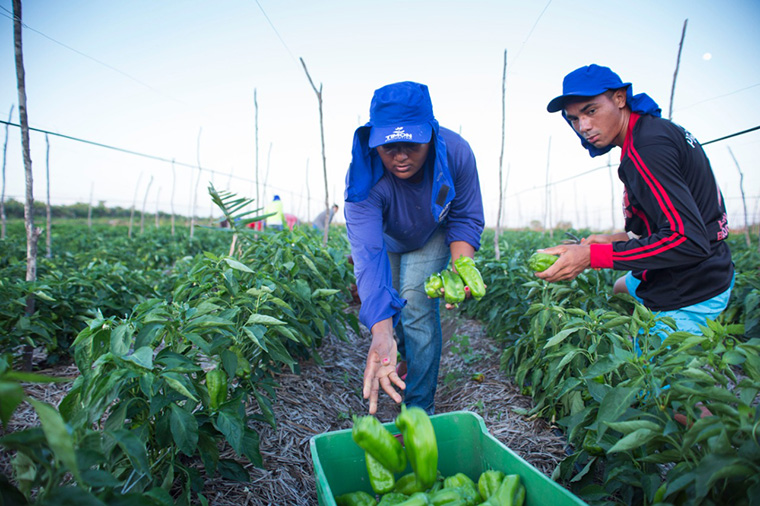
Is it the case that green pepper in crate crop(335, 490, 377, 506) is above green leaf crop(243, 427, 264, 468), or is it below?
below

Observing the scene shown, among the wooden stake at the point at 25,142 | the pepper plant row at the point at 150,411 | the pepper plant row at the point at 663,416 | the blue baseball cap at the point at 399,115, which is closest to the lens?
the pepper plant row at the point at 150,411

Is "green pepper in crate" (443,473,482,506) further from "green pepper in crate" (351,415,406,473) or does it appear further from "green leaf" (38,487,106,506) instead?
"green leaf" (38,487,106,506)

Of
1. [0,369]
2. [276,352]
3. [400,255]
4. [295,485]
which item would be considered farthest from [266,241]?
[0,369]

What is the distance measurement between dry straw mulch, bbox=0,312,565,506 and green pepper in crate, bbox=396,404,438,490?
0.78m

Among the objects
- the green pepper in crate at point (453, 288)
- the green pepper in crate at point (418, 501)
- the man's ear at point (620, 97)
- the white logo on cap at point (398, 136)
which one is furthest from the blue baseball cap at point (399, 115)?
the green pepper in crate at point (418, 501)

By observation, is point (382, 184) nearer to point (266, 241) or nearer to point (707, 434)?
point (266, 241)

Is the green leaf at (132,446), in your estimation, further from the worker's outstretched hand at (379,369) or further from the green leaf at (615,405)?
the green leaf at (615,405)

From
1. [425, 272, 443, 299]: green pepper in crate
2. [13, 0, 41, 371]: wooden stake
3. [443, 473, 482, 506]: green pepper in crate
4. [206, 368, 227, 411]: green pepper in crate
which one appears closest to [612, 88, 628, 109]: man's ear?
[425, 272, 443, 299]: green pepper in crate

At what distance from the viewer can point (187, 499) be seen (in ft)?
4.52

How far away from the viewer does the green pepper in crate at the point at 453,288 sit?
7.82 feet

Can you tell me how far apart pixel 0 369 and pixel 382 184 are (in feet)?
6.33

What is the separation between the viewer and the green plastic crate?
134 cm

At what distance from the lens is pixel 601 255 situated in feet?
6.91

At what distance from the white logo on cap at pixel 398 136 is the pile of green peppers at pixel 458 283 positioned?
0.89 m
